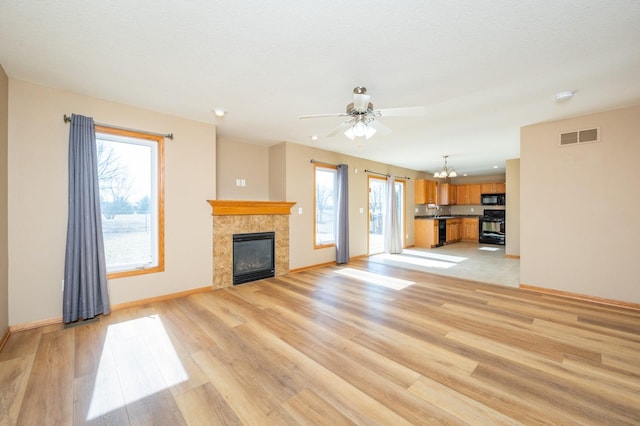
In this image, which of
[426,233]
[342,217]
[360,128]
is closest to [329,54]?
[360,128]

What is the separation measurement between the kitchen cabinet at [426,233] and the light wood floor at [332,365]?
4.93m

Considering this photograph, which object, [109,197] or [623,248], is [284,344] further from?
[623,248]

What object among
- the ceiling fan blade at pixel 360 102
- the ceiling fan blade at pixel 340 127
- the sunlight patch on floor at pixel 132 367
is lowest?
the sunlight patch on floor at pixel 132 367

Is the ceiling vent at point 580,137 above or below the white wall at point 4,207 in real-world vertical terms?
above

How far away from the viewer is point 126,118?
10.8 ft

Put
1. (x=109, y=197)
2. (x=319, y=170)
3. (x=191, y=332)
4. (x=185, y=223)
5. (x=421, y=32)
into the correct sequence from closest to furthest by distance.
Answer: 1. (x=421, y=32)
2. (x=191, y=332)
3. (x=109, y=197)
4. (x=185, y=223)
5. (x=319, y=170)

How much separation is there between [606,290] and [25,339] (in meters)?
6.77

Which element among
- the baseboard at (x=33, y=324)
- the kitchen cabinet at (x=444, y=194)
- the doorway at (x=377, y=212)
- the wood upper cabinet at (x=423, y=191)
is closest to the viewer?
the baseboard at (x=33, y=324)

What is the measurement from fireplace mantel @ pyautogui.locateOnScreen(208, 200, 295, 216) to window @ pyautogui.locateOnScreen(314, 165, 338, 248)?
895 millimetres

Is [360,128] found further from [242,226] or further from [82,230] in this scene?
[82,230]

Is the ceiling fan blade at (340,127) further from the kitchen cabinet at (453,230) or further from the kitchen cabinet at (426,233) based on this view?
the kitchen cabinet at (453,230)

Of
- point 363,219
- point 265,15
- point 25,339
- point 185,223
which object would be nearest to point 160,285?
point 185,223

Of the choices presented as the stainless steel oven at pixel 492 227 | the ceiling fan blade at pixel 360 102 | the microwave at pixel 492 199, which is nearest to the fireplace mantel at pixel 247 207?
the ceiling fan blade at pixel 360 102

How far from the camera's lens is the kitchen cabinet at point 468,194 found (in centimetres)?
977
